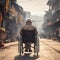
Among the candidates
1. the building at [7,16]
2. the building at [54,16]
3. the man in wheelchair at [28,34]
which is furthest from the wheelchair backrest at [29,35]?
the building at [54,16]

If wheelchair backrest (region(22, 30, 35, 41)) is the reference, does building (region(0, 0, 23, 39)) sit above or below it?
above

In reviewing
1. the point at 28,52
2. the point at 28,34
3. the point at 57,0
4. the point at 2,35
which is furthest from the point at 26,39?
the point at 57,0

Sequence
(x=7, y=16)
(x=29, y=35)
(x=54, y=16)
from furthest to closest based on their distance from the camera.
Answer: (x=54, y=16)
(x=7, y=16)
(x=29, y=35)

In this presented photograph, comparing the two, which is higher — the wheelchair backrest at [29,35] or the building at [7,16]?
the building at [7,16]

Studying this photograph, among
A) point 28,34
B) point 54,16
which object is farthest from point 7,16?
point 28,34

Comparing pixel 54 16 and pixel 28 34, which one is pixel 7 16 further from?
pixel 28 34

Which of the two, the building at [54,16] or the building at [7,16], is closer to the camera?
the building at [7,16]

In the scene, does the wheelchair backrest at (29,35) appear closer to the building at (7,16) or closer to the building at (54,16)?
the building at (7,16)

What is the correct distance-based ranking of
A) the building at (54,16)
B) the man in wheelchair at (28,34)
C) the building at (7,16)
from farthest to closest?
1. the building at (54,16)
2. the building at (7,16)
3. the man in wheelchair at (28,34)

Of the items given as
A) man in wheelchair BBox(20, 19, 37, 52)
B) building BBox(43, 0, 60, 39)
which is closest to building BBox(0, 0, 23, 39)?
building BBox(43, 0, 60, 39)

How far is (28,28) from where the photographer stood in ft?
35.5

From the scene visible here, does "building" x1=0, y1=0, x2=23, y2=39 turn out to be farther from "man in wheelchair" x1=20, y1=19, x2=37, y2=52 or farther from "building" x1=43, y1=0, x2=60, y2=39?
"man in wheelchair" x1=20, y1=19, x2=37, y2=52

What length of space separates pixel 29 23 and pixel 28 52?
1819mm

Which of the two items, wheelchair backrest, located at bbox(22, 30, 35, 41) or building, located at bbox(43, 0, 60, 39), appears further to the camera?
building, located at bbox(43, 0, 60, 39)
